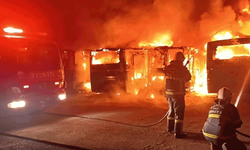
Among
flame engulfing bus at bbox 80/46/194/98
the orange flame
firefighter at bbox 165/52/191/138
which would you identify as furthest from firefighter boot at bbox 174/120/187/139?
the orange flame

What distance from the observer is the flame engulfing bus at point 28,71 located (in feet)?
21.5

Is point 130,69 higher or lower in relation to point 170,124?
higher

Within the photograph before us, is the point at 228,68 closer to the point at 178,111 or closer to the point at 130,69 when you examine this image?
the point at 178,111

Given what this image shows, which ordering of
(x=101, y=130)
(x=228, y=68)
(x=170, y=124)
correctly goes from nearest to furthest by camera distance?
(x=170, y=124) < (x=101, y=130) < (x=228, y=68)

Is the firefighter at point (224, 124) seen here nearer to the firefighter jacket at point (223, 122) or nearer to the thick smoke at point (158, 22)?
the firefighter jacket at point (223, 122)

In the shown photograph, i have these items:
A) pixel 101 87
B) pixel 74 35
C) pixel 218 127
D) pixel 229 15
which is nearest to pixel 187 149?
pixel 218 127

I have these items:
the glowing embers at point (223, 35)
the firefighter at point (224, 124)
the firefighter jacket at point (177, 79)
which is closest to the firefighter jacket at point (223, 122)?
the firefighter at point (224, 124)

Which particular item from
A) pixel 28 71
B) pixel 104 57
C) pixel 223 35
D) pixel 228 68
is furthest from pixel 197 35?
pixel 28 71

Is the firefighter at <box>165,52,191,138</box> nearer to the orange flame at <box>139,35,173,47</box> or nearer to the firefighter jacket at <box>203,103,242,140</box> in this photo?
the firefighter jacket at <box>203,103,242,140</box>

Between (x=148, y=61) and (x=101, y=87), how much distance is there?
2.80m

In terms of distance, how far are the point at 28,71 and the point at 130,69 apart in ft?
18.6

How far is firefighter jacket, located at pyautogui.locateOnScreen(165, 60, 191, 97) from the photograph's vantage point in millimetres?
4801

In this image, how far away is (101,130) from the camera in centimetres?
545

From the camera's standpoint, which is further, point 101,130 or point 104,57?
point 104,57
